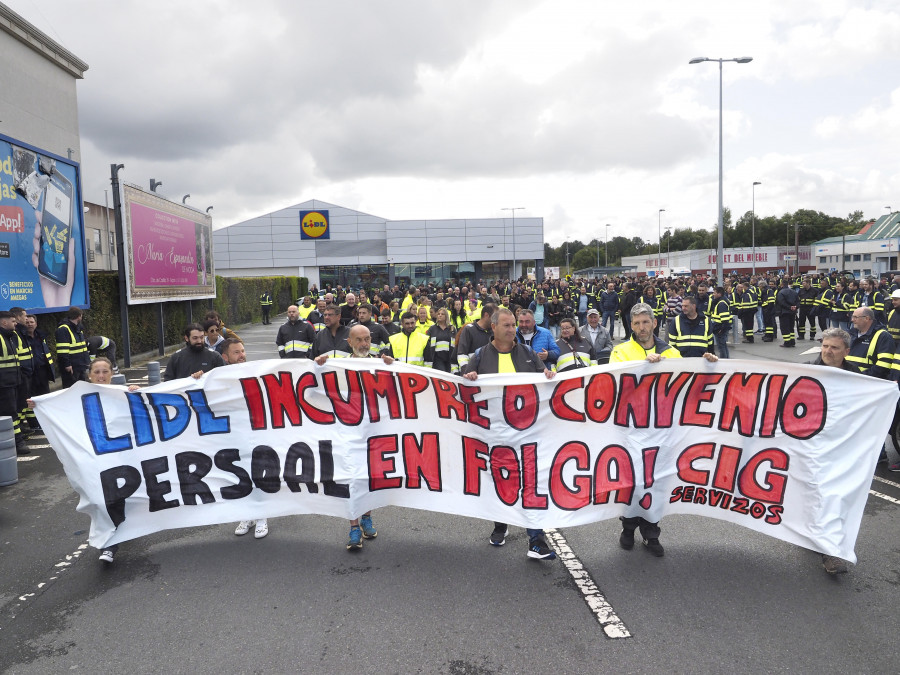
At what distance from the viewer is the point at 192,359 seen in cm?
623

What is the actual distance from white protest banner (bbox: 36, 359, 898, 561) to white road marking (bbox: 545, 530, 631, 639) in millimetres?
318

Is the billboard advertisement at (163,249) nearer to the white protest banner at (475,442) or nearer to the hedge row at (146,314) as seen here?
the hedge row at (146,314)

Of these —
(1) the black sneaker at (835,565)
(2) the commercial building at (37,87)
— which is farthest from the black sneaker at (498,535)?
(2) the commercial building at (37,87)

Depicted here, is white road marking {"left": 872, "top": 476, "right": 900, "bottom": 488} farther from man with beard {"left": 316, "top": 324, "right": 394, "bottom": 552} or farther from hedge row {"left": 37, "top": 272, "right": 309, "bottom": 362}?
hedge row {"left": 37, "top": 272, "right": 309, "bottom": 362}

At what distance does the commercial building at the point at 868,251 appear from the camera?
2768 inches

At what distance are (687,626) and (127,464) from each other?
425 cm

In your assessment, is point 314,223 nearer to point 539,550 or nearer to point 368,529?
point 368,529

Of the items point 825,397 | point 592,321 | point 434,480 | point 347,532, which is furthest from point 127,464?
point 592,321

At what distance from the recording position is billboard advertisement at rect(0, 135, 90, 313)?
11.1 meters

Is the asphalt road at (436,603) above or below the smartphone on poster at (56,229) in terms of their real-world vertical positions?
below

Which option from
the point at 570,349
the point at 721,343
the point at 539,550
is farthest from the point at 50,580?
the point at 721,343

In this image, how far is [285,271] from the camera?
58469mm

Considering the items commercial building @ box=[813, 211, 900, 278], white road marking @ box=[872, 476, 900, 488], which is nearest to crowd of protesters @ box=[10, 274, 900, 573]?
white road marking @ box=[872, 476, 900, 488]

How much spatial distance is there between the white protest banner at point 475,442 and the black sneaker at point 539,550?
0.43 ft
